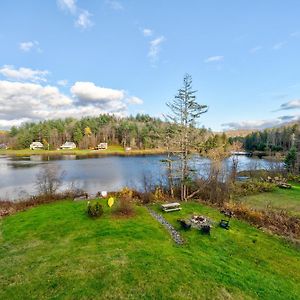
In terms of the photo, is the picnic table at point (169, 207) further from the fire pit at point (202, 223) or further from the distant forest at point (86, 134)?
the distant forest at point (86, 134)

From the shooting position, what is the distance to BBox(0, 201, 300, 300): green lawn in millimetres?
7238

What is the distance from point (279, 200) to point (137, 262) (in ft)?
56.4

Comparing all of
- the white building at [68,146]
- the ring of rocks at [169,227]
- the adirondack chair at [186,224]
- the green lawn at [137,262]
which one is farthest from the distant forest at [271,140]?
the green lawn at [137,262]

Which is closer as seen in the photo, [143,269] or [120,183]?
[143,269]

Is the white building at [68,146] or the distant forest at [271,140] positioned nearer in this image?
the distant forest at [271,140]

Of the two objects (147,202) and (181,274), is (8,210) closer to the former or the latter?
(147,202)

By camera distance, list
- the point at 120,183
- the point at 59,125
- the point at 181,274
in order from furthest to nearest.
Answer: the point at 59,125, the point at 120,183, the point at 181,274

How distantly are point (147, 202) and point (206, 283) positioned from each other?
37.1ft

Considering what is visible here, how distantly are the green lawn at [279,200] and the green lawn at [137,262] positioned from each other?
6359 mm

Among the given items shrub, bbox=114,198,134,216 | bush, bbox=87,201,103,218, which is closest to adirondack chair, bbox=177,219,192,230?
shrub, bbox=114,198,134,216

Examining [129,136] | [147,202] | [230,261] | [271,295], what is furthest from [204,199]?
[129,136]

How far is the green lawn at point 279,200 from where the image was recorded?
61.3ft

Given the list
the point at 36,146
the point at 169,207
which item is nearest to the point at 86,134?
the point at 36,146

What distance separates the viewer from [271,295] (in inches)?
304
